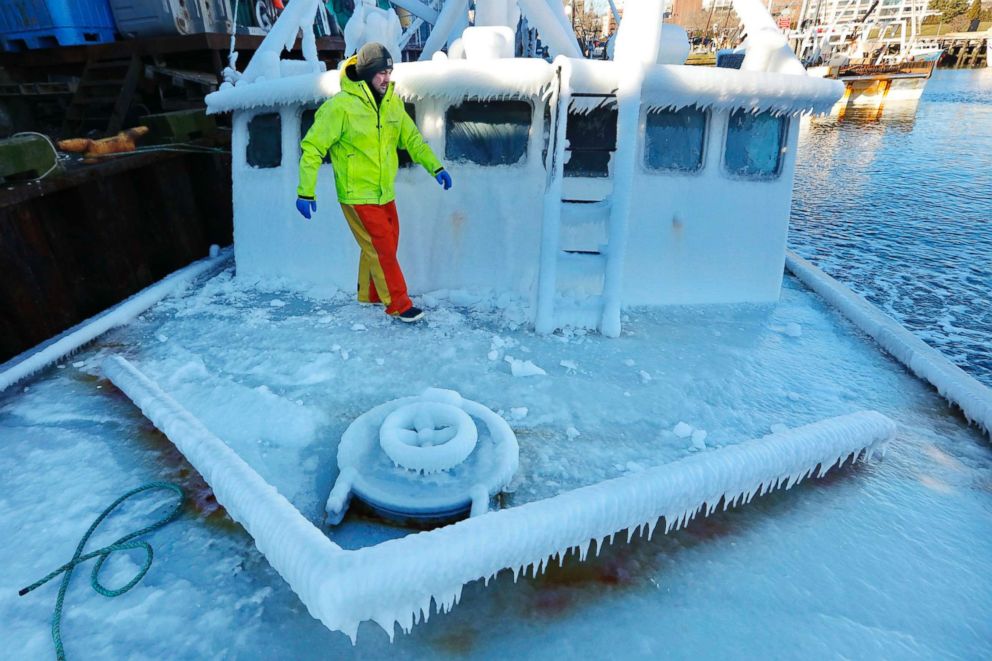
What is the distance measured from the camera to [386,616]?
5.37 feet

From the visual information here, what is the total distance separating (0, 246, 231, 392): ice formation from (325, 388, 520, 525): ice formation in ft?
6.77

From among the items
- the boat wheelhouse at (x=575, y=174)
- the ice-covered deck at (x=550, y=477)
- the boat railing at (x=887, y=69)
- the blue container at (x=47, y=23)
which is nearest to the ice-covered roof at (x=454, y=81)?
the boat wheelhouse at (x=575, y=174)

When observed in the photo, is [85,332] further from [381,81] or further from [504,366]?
[504,366]

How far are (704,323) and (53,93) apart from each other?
884 centimetres

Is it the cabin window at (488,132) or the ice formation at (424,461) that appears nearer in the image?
the ice formation at (424,461)

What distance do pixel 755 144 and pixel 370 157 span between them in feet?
8.96

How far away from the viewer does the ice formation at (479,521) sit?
1.60 metres

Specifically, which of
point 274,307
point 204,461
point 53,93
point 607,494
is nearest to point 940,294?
point 607,494

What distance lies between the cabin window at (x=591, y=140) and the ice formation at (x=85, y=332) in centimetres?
323

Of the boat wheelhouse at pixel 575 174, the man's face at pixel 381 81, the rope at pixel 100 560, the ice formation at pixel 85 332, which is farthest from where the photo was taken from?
the boat wheelhouse at pixel 575 174

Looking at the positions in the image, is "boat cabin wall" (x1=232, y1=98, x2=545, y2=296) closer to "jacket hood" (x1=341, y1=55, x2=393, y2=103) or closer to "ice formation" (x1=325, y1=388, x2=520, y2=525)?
"jacket hood" (x1=341, y1=55, x2=393, y2=103)

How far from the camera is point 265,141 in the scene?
4.40 meters

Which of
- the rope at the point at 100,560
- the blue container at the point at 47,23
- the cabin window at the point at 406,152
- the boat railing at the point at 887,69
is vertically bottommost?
the rope at the point at 100,560

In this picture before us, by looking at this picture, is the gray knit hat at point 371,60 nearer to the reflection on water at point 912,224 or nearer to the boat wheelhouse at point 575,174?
the boat wheelhouse at point 575,174
